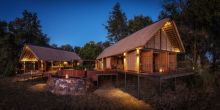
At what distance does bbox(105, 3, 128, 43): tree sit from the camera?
2344 inches

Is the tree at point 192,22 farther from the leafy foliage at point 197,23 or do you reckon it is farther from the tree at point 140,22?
the tree at point 140,22

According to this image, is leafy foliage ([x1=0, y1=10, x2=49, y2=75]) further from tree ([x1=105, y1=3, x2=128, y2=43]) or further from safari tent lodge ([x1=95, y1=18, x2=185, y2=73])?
safari tent lodge ([x1=95, y1=18, x2=185, y2=73])

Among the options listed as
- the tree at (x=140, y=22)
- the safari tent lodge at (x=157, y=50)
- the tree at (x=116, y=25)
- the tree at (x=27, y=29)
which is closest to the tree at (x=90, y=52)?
the tree at (x=116, y=25)

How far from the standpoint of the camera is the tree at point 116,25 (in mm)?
59531

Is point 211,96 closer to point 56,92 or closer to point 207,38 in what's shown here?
point 207,38

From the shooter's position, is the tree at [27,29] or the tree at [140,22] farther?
the tree at [140,22]

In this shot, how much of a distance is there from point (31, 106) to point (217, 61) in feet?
88.6

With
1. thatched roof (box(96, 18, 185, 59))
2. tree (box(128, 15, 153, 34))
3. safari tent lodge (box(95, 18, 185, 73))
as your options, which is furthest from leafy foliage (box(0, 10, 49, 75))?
tree (box(128, 15, 153, 34))

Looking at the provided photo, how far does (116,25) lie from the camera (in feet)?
197

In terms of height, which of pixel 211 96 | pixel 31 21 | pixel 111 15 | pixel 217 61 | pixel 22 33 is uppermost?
A: pixel 111 15

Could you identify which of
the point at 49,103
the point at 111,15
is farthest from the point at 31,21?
the point at 49,103

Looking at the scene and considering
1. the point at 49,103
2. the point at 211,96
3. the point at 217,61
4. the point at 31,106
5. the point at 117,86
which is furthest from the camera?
the point at 217,61

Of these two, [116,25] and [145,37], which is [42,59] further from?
[116,25]

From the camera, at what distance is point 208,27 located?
76.1ft
